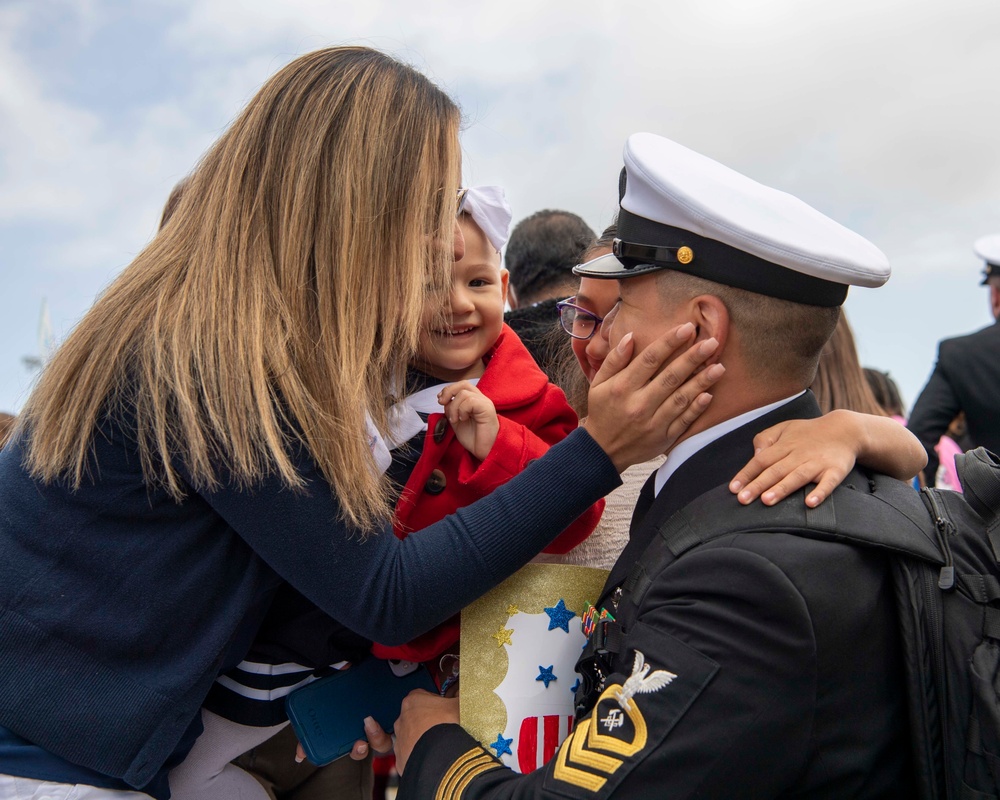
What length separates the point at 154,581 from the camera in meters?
1.75

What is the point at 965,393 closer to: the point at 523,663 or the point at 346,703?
the point at 523,663

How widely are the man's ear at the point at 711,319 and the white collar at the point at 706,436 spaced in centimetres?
15

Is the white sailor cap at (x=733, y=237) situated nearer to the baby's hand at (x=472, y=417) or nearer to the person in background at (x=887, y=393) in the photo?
the baby's hand at (x=472, y=417)

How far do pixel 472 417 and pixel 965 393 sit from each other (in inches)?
147

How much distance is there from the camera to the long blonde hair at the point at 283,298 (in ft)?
5.64

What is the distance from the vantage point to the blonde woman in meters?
1.71

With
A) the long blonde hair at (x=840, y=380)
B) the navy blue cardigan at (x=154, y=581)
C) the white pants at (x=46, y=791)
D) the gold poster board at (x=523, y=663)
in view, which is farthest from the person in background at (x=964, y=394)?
the white pants at (x=46, y=791)

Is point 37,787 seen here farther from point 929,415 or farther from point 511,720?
point 929,415

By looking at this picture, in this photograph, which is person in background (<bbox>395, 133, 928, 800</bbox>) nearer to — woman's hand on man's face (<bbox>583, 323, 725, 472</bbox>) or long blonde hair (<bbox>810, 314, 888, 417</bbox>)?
woman's hand on man's face (<bbox>583, 323, 725, 472</bbox>)

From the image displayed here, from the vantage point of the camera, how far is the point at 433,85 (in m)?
2.21

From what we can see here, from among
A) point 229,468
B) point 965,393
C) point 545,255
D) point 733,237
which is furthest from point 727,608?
point 965,393

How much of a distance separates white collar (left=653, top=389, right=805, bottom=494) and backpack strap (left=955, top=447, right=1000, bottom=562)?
37 cm

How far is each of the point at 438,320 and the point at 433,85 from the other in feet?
2.03

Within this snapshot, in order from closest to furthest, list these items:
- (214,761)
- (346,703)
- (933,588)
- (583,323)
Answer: (933,588), (214,761), (346,703), (583,323)
